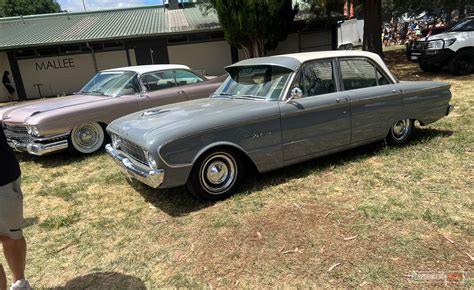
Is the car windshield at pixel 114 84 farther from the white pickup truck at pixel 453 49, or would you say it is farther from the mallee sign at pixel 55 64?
the mallee sign at pixel 55 64

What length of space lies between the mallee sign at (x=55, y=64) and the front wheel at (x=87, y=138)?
15.3 meters

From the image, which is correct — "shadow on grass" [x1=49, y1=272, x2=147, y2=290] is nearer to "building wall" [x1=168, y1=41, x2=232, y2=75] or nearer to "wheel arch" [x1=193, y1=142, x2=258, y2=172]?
"wheel arch" [x1=193, y1=142, x2=258, y2=172]

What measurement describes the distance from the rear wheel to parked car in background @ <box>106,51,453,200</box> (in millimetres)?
7535

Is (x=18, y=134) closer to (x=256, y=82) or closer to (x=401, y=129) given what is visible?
(x=256, y=82)

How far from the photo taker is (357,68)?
5188 millimetres

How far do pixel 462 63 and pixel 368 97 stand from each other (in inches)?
356

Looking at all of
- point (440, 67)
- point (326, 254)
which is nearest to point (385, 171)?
point (326, 254)

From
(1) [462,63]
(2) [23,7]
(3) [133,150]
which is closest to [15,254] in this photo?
(3) [133,150]

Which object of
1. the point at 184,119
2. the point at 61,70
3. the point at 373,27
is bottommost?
the point at 61,70

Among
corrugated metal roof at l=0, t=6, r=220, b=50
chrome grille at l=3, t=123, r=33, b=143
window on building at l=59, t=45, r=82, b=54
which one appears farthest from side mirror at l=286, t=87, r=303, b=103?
window on building at l=59, t=45, r=82, b=54

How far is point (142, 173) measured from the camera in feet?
13.1

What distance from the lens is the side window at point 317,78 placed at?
473cm

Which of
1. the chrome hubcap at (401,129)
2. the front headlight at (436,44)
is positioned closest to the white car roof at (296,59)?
the chrome hubcap at (401,129)

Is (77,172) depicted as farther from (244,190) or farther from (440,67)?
(440,67)
